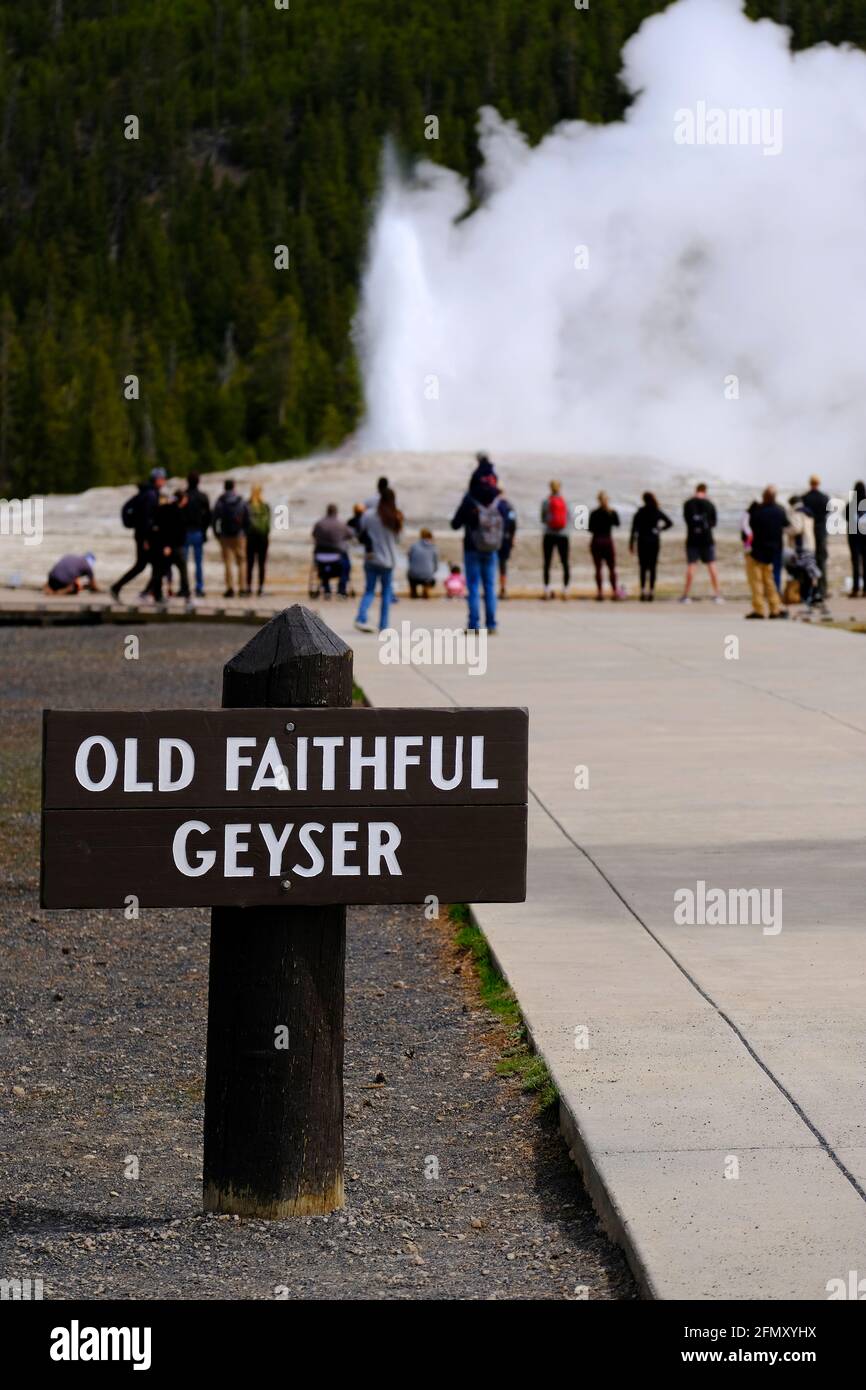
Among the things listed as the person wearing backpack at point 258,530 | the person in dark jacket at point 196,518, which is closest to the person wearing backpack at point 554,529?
the person wearing backpack at point 258,530

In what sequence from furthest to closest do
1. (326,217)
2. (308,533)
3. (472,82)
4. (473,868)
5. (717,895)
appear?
(472,82) → (326,217) → (308,533) → (717,895) → (473,868)

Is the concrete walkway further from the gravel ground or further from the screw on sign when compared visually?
the screw on sign

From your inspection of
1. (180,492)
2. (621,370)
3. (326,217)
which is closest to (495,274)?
(621,370)

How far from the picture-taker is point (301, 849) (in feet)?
14.4

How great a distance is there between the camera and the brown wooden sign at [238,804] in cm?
433

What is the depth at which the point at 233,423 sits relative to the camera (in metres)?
133

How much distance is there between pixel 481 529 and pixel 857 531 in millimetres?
9297

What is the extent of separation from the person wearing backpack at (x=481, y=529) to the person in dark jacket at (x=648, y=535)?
260 inches

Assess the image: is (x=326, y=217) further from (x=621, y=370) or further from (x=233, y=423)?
(x=621, y=370)

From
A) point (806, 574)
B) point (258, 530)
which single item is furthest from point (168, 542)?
point (806, 574)

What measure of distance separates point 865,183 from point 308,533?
1791 inches
